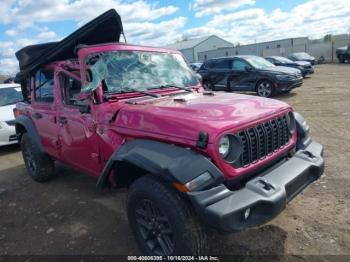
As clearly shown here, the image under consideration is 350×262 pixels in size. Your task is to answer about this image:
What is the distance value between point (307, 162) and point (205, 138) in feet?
3.96

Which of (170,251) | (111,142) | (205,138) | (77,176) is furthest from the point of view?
(77,176)

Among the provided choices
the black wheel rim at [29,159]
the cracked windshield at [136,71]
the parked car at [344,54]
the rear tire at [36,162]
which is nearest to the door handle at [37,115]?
the rear tire at [36,162]

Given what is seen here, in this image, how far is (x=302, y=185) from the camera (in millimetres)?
3166

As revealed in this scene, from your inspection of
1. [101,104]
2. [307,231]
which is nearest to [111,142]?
[101,104]

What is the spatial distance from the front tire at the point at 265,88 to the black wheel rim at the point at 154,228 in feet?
35.5

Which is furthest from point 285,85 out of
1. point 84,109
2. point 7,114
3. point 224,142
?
point 224,142

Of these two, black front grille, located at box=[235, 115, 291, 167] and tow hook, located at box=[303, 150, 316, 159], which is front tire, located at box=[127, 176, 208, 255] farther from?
tow hook, located at box=[303, 150, 316, 159]

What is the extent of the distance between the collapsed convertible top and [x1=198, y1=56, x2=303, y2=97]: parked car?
30.4 ft

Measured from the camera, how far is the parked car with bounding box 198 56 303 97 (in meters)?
13.0

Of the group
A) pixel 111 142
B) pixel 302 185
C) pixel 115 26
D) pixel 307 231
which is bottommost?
pixel 307 231

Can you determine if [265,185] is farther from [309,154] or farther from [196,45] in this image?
[196,45]

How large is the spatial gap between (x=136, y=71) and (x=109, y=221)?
1857mm

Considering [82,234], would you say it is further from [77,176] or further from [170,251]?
[77,176]

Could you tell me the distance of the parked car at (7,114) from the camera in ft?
25.8
